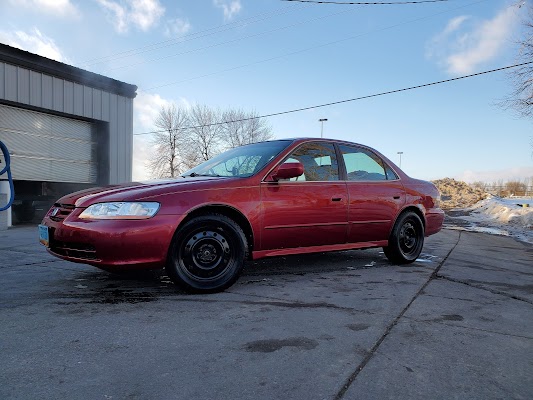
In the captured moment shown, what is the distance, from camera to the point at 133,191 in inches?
132

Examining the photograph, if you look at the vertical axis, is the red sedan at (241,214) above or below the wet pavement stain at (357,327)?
above

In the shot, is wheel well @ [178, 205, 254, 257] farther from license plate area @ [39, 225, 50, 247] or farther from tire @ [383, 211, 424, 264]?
tire @ [383, 211, 424, 264]

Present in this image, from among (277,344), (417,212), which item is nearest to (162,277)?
(277,344)

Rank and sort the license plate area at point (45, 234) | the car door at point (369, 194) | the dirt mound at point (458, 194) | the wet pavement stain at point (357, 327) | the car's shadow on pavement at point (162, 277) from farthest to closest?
the dirt mound at point (458, 194)
the car door at point (369, 194)
the license plate area at point (45, 234)
the car's shadow on pavement at point (162, 277)
the wet pavement stain at point (357, 327)

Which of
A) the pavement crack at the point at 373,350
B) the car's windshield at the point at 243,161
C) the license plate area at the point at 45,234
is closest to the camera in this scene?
the pavement crack at the point at 373,350

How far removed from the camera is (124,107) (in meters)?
12.4

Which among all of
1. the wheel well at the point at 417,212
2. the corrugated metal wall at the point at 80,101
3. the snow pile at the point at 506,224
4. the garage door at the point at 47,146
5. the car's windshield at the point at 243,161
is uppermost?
the corrugated metal wall at the point at 80,101

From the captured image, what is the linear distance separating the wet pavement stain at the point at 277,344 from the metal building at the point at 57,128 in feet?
31.9

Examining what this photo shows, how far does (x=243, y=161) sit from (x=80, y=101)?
8.80 m

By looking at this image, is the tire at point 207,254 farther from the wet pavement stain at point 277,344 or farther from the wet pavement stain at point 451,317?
the wet pavement stain at point 451,317

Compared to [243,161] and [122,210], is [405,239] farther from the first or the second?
[122,210]

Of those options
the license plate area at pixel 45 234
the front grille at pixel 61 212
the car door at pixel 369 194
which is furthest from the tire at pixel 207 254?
the car door at pixel 369 194

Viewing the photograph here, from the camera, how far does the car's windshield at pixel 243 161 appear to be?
4031mm

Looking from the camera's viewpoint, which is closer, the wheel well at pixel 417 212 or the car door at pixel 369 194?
the car door at pixel 369 194
